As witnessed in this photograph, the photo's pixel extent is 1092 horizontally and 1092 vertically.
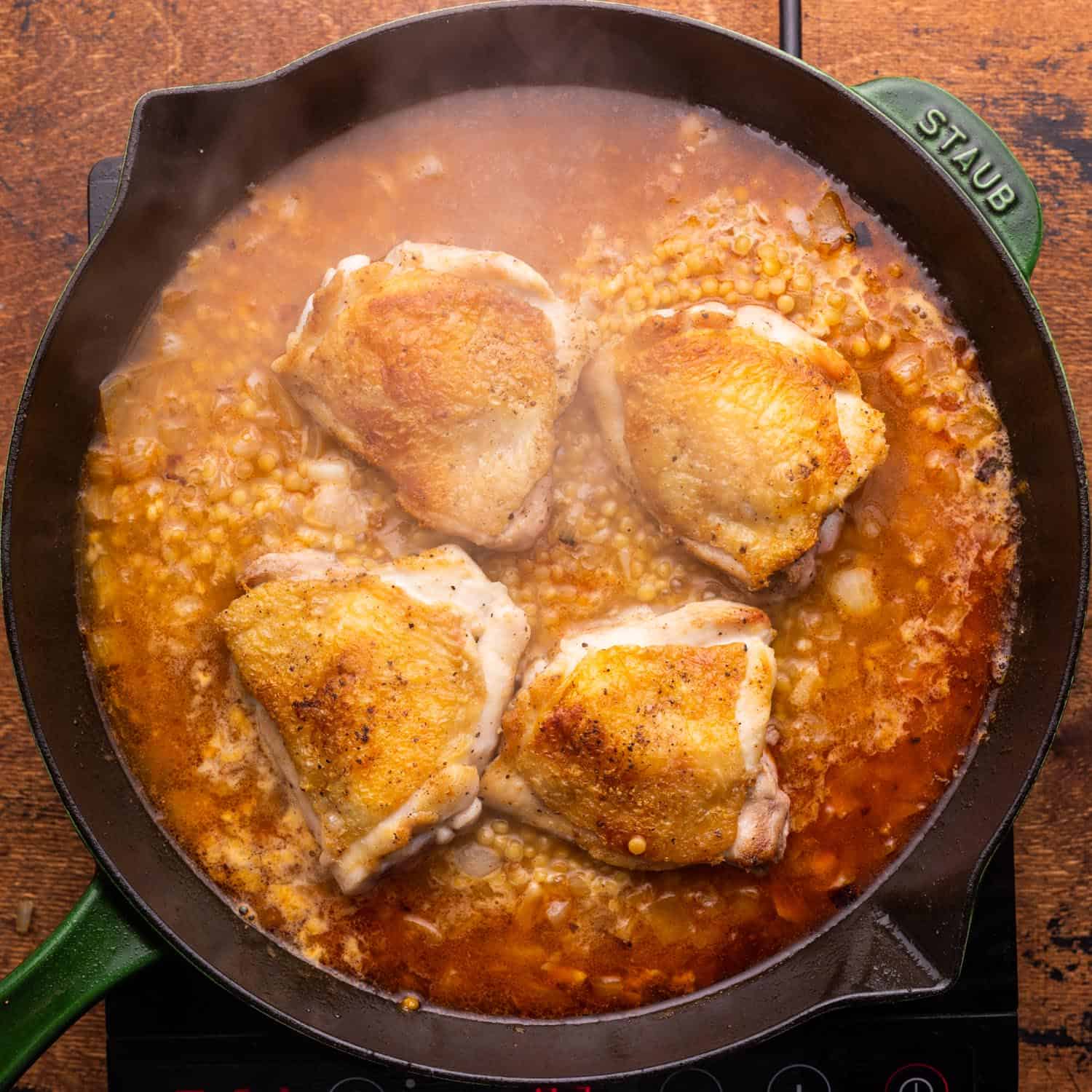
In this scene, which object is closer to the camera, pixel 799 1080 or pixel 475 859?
pixel 799 1080

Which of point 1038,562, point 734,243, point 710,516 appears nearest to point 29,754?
point 710,516

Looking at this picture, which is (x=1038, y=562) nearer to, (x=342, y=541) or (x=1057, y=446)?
(x=1057, y=446)

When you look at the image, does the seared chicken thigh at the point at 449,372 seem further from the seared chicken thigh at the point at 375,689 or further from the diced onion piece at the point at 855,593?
the diced onion piece at the point at 855,593

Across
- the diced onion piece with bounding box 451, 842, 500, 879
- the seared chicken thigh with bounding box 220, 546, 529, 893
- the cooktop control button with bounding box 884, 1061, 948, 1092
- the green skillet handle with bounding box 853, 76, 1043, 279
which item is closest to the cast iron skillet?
the green skillet handle with bounding box 853, 76, 1043, 279

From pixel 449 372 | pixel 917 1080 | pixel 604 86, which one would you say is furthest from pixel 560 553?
pixel 917 1080

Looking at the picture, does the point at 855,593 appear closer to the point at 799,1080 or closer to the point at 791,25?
the point at 799,1080

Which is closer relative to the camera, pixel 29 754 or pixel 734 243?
pixel 734 243
